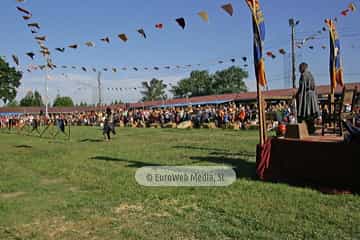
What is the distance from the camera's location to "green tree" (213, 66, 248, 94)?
90.9 metres

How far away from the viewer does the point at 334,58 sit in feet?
34.6

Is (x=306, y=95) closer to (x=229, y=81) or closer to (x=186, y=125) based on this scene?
(x=186, y=125)

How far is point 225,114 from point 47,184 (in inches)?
710

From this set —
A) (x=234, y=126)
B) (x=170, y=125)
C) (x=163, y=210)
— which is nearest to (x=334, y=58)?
(x=163, y=210)

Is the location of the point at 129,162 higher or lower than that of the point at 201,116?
lower

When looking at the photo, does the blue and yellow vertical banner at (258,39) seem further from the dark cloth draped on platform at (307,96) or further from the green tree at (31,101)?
the green tree at (31,101)

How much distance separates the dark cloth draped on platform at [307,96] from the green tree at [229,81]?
8319cm

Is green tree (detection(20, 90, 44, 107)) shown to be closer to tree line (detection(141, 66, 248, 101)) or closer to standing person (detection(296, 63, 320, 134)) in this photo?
tree line (detection(141, 66, 248, 101))

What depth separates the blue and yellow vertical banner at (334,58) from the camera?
34.3 ft

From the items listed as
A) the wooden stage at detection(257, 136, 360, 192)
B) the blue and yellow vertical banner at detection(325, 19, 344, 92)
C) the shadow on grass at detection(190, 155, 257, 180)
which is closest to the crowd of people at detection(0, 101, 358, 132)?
the blue and yellow vertical banner at detection(325, 19, 344, 92)

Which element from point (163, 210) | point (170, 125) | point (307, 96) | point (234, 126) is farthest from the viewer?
point (170, 125)

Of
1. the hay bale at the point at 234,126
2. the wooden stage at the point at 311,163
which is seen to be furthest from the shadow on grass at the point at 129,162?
the hay bale at the point at 234,126

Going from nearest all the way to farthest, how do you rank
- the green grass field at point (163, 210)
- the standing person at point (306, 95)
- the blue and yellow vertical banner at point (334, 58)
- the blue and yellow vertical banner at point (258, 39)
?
the green grass field at point (163, 210) < the blue and yellow vertical banner at point (258, 39) < the standing person at point (306, 95) < the blue and yellow vertical banner at point (334, 58)

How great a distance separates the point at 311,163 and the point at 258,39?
2412 mm
